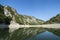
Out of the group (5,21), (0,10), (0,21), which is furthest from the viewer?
(0,10)

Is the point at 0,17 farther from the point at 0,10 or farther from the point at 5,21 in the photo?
the point at 0,10

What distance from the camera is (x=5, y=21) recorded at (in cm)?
14275

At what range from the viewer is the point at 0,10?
153250 mm

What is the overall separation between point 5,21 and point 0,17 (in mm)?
8055

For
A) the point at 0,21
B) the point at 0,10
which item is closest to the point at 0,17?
the point at 0,21

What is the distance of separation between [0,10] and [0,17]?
18.6 m

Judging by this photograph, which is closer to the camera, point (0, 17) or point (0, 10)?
point (0, 17)

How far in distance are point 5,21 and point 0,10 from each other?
16.1 m

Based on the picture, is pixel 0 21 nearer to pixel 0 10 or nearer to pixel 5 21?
pixel 5 21

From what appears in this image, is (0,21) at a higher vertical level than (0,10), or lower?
lower

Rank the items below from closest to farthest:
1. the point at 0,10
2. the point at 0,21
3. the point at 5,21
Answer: the point at 0,21 → the point at 5,21 → the point at 0,10

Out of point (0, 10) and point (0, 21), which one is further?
point (0, 10)

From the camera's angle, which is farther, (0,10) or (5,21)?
(0,10)

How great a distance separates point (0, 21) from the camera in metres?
132
